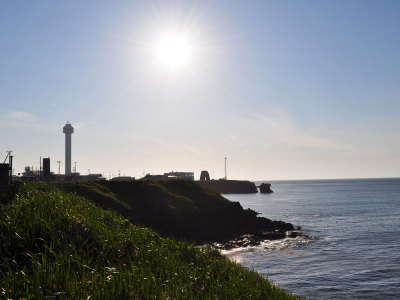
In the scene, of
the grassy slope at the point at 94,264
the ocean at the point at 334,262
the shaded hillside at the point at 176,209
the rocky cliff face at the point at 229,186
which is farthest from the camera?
the rocky cliff face at the point at 229,186

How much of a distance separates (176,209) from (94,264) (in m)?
37.1

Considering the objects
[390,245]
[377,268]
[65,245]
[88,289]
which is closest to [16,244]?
[65,245]

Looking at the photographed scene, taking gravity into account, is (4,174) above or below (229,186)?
above

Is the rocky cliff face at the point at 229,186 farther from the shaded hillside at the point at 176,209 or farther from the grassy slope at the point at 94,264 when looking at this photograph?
the grassy slope at the point at 94,264

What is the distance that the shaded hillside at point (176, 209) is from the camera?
43688 mm

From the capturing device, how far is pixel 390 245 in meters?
39.3

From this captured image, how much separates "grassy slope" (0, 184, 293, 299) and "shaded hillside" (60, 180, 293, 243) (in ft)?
90.3

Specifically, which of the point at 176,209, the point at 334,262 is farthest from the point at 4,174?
the point at 334,262

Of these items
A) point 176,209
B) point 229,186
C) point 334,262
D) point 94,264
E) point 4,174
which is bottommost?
point 334,262

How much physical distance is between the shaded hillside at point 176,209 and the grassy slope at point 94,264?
90.3ft

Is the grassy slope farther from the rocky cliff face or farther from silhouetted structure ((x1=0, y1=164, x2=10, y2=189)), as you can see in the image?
the rocky cliff face

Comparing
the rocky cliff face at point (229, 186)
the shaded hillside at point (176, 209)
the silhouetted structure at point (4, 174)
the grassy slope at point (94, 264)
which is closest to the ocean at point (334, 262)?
the shaded hillside at point (176, 209)

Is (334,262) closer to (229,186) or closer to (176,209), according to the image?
→ (176,209)

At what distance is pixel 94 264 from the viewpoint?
36.8 ft
